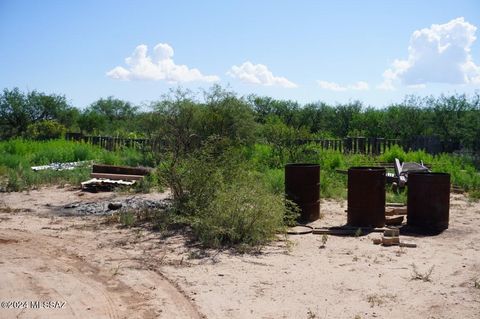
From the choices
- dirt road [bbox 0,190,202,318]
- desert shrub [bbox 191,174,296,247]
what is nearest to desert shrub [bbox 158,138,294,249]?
desert shrub [bbox 191,174,296,247]

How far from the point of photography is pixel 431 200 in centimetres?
871

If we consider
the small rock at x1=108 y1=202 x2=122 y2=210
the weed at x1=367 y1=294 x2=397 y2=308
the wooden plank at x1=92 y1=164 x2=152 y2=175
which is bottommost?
the weed at x1=367 y1=294 x2=397 y2=308

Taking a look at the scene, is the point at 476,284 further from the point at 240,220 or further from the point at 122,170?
the point at 122,170

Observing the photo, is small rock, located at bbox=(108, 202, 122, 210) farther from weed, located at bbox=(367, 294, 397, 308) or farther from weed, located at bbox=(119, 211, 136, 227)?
weed, located at bbox=(367, 294, 397, 308)

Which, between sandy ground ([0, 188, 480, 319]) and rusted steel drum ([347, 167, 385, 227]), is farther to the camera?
rusted steel drum ([347, 167, 385, 227])

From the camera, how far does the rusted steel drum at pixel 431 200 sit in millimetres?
8688

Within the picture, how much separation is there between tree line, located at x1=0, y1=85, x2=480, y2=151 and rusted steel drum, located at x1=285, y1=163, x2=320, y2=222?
241cm

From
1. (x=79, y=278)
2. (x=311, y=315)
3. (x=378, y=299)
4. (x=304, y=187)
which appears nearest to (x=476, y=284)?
(x=378, y=299)

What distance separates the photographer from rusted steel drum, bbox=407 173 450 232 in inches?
342

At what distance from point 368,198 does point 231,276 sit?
381 centimetres

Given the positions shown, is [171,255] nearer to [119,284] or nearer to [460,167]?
[119,284]

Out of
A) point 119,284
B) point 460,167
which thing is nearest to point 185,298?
point 119,284

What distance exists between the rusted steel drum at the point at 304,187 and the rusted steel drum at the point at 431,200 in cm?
184

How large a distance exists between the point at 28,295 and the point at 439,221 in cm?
677
